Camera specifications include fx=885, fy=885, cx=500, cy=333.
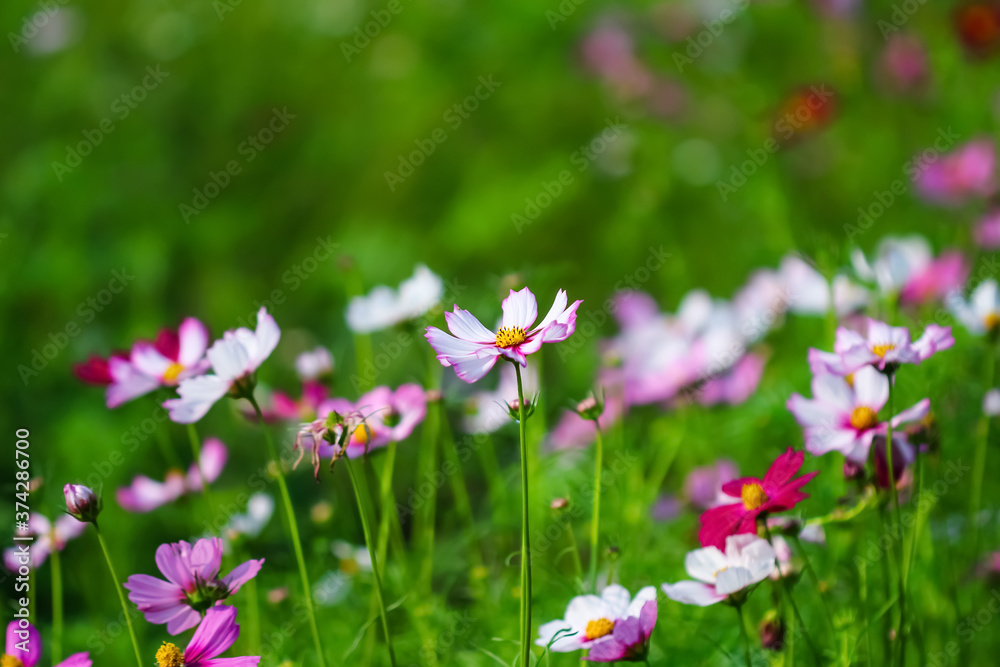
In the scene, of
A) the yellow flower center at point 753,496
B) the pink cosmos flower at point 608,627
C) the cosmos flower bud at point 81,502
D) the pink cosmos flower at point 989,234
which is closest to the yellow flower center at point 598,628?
the pink cosmos flower at point 608,627

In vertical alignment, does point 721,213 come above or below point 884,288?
below

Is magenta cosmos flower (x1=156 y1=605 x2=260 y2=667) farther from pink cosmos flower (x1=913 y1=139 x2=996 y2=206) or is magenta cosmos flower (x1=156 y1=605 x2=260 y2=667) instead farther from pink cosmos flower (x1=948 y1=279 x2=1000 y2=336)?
pink cosmos flower (x1=913 y1=139 x2=996 y2=206)

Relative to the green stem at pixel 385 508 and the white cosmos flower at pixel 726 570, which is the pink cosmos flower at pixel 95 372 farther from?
the white cosmos flower at pixel 726 570

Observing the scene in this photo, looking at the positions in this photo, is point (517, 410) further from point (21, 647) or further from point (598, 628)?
point (21, 647)

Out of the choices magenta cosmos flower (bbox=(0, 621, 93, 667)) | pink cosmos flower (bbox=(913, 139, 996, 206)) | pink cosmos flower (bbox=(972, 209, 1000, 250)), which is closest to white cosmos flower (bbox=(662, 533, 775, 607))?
magenta cosmos flower (bbox=(0, 621, 93, 667))

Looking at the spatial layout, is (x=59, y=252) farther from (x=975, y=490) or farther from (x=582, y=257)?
(x=975, y=490)

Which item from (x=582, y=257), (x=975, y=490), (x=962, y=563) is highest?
(x=975, y=490)

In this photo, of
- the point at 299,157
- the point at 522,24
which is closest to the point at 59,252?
the point at 299,157
